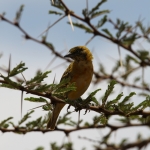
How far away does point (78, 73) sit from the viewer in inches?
200

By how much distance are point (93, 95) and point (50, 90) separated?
1.72 ft

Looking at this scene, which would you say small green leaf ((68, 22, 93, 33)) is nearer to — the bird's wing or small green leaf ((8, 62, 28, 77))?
the bird's wing

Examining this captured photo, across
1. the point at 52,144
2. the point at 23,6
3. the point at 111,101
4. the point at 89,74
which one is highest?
the point at 23,6

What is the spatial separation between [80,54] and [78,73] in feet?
Result: 2.20

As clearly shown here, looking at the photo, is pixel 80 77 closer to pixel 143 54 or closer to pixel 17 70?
pixel 143 54

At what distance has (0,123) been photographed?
4.00 meters

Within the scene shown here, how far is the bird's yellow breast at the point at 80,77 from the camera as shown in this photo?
4.91m

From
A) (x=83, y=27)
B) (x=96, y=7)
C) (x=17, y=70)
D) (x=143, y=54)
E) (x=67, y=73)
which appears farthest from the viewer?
(x=67, y=73)

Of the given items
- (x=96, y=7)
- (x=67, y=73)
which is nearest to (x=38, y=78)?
(x=96, y=7)

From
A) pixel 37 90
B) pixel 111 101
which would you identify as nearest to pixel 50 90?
pixel 37 90

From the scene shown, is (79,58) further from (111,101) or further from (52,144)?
(111,101)

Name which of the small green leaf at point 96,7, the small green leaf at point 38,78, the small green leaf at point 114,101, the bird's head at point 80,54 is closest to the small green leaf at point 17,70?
the small green leaf at point 38,78

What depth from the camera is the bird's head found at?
5.57m

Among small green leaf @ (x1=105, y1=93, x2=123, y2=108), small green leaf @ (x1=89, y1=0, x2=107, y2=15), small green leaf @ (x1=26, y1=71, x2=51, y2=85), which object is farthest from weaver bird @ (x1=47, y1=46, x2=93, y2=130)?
small green leaf @ (x1=26, y1=71, x2=51, y2=85)
